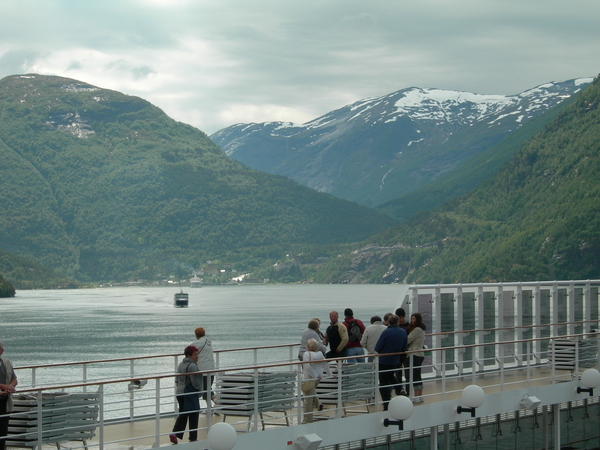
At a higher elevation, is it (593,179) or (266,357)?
(593,179)

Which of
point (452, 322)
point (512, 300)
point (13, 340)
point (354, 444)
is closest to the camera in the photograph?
point (354, 444)

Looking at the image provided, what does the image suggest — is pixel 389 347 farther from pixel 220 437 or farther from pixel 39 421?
pixel 39 421

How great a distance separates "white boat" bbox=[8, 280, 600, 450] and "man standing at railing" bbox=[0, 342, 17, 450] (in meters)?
0.12

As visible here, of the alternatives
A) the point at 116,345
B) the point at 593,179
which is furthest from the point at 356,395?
the point at 593,179

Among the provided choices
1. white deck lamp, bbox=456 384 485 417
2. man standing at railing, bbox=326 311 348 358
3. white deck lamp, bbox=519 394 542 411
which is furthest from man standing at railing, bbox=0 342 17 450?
white deck lamp, bbox=519 394 542 411

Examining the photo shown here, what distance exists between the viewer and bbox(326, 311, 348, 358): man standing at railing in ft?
42.7

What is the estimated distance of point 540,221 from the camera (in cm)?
17375

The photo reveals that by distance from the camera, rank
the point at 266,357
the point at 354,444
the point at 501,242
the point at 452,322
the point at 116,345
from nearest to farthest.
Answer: the point at 354,444
the point at 452,322
the point at 266,357
the point at 116,345
the point at 501,242

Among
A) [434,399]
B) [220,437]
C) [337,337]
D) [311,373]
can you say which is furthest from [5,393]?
[434,399]

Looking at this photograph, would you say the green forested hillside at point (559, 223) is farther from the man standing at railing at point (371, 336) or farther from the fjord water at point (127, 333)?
the man standing at railing at point (371, 336)

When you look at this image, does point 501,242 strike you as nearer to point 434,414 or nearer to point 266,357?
point 266,357

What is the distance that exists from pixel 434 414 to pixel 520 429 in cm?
330

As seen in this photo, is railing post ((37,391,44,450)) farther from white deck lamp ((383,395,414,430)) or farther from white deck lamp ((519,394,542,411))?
white deck lamp ((519,394,542,411))

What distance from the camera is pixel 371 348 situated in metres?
13.6
